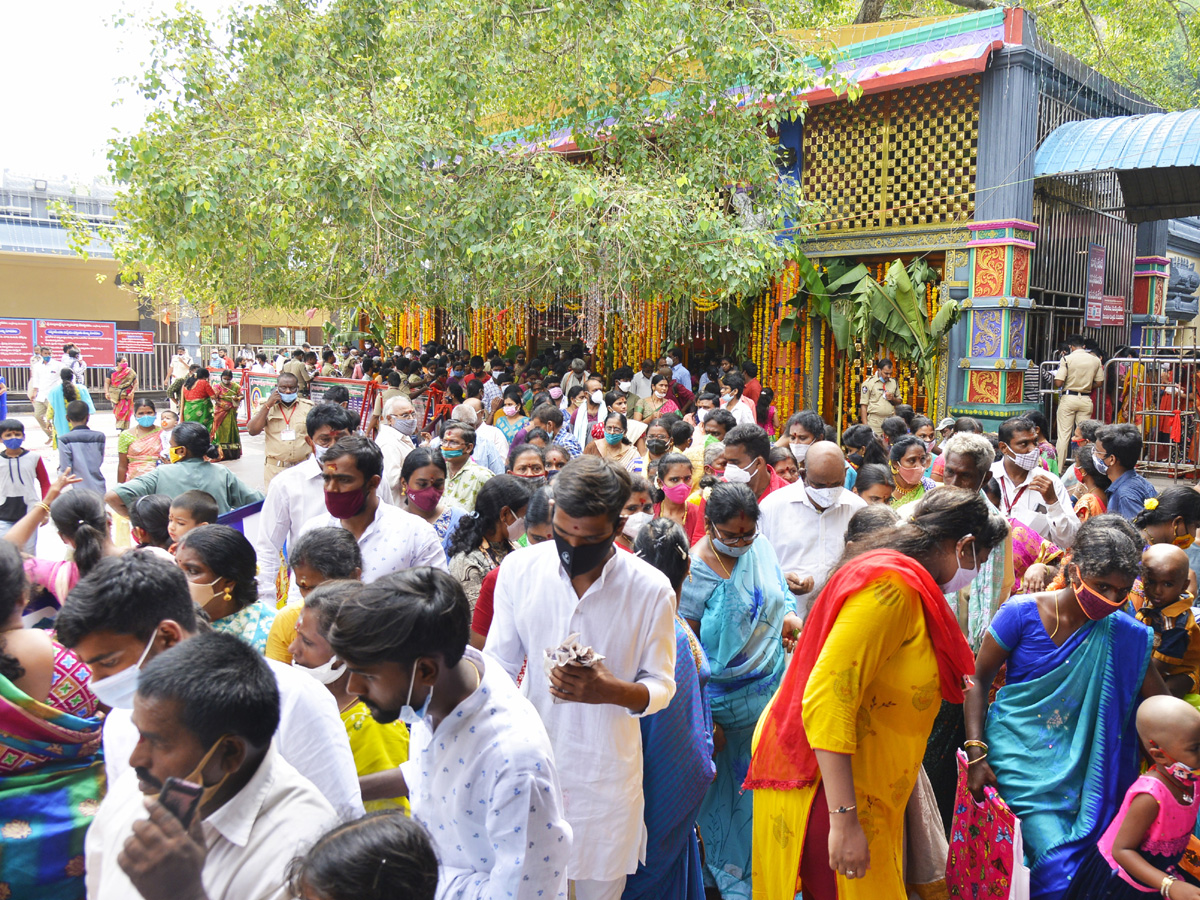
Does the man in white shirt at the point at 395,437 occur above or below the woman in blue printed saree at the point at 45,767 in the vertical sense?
above

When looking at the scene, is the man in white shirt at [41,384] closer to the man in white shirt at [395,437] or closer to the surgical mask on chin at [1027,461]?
the man in white shirt at [395,437]

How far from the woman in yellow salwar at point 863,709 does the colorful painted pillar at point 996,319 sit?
978 centimetres

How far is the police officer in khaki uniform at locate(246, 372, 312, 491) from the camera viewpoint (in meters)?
8.10

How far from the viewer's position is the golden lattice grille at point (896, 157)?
11984 mm

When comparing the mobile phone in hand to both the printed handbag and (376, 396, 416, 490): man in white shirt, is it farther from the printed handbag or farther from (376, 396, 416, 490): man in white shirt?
(376, 396, 416, 490): man in white shirt

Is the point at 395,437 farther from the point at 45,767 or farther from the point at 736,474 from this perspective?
the point at 45,767

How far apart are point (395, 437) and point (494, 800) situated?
5.00 m

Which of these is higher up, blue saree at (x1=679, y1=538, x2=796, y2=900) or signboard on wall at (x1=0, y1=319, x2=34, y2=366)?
signboard on wall at (x1=0, y1=319, x2=34, y2=366)

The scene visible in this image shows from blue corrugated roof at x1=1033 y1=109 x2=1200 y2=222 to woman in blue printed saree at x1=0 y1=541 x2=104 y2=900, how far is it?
1146 centimetres

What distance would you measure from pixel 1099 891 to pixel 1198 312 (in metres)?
19.9

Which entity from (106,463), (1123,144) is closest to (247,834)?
(1123,144)

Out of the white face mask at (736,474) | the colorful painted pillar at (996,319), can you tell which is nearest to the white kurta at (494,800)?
the white face mask at (736,474)

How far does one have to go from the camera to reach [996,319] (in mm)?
11656

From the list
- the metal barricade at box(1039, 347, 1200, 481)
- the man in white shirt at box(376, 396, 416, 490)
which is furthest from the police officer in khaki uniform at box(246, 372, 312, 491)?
the metal barricade at box(1039, 347, 1200, 481)
